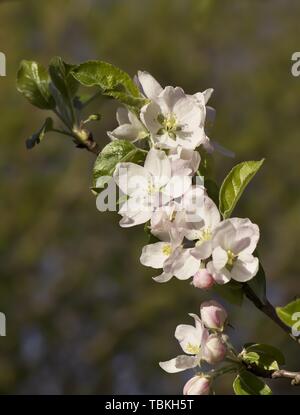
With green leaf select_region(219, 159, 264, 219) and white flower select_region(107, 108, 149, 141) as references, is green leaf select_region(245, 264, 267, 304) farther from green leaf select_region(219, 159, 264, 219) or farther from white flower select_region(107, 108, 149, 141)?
white flower select_region(107, 108, 149, 141)

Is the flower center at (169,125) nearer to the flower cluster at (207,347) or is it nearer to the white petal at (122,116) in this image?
the white petal at (122,116)

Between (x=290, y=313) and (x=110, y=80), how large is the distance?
0.32 metres

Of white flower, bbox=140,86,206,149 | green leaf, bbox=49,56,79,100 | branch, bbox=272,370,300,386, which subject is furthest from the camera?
green leaf, bbox=49,56,79,100

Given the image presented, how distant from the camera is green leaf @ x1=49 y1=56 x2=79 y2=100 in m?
0.95

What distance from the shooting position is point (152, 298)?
469 cm

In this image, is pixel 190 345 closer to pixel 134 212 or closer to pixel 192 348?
pixel 192 348

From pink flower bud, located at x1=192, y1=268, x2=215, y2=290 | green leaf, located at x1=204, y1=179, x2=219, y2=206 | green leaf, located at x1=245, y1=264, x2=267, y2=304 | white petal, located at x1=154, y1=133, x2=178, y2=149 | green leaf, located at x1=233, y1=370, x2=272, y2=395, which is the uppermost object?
white petal, located at x1=154, y1=133, x2=178, y2=149

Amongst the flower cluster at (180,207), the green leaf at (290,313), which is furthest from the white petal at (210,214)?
the green leaf at (290,313)

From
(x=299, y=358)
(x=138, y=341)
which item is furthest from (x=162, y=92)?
(x=138, y=341)

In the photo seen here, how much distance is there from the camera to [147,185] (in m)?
0.81

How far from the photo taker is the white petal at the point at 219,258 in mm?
764

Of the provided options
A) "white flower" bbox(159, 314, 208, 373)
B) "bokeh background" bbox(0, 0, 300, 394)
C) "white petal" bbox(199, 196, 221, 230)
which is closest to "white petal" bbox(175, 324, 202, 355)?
"white flower" bbox(159, 314, 208, 373)

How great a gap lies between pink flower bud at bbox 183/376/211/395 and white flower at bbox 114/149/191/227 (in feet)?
0.53

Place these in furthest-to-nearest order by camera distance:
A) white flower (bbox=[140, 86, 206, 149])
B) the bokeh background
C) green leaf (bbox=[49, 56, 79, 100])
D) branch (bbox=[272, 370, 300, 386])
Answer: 1. the bokeh background
2. green leaf (bbox=[49, 56, 79, 100])
3. white flower (bbox=[140, 86, 206, 149])
4. branch (bbox=[272, 370, 300, 386])
